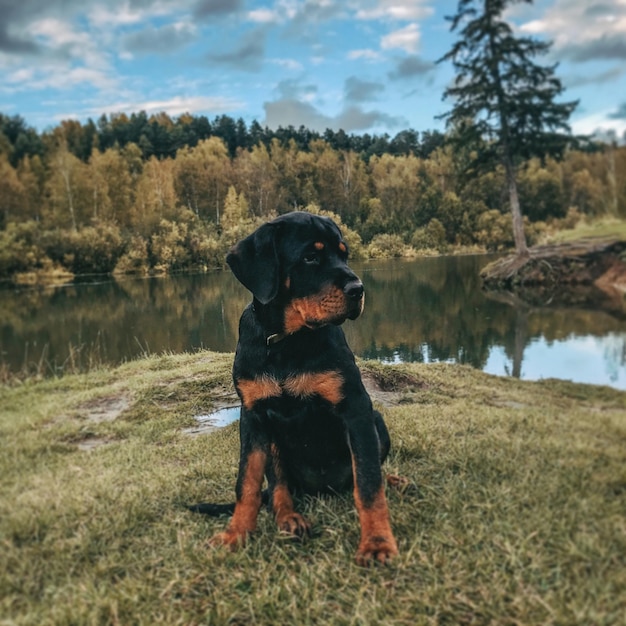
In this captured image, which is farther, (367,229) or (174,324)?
(174,324)

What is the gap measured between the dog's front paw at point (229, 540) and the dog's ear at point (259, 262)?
1065 mm

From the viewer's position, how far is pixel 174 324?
1455 cm

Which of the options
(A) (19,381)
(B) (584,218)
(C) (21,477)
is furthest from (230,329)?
(B) (584,218)

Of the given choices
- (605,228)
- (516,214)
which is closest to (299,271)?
(605,228)

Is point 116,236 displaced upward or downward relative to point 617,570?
upward

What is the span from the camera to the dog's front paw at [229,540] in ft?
7.10

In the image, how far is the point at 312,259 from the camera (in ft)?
7.25

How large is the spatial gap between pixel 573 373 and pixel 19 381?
26.5 ft

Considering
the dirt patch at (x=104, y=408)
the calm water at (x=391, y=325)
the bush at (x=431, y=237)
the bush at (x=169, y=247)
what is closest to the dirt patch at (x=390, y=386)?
the calm water at (x=391, y=325)

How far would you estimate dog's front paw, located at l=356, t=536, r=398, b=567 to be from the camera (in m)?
1.92

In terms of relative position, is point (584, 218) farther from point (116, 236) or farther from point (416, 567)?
point (116, 236)

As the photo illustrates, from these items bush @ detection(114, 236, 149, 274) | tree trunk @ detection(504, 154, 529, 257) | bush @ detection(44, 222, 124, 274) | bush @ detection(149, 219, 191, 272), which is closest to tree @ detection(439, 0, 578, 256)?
tree trunk @ detection(504, 154, 529, 257)

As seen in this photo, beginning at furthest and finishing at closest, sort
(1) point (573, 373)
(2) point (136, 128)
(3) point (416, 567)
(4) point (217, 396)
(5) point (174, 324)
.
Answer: (2) point (136, 128), (5) point (174, 324), (4) point (217, 396), (1) point (573, 373), (3) point (416, 567)

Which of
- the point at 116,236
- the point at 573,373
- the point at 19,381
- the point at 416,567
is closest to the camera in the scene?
the point at 416,567
